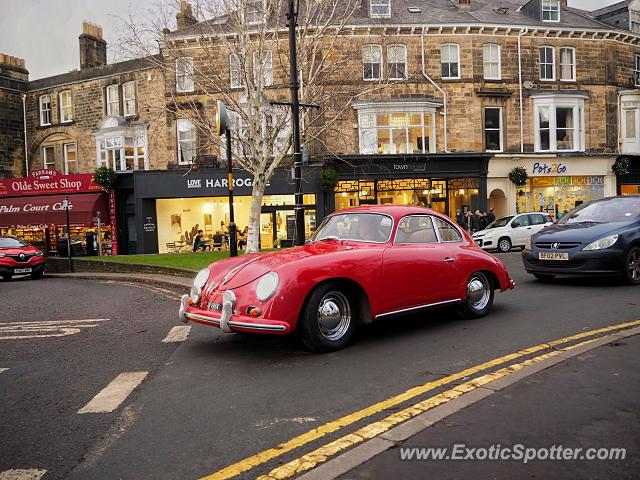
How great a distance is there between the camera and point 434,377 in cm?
448

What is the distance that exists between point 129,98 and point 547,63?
21902 mm

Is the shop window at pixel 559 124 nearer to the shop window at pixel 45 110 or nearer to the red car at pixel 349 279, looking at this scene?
the red car at pixel 349 279

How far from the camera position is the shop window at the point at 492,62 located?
86.2 ft

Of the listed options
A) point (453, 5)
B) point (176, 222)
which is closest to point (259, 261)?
point (176, 222)

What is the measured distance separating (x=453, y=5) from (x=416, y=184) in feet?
32.1

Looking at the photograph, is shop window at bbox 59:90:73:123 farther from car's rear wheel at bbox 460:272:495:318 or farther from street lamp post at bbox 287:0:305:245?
car's rear wheel at bbox 460:272:495:318

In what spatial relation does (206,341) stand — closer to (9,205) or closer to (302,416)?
(302,416)

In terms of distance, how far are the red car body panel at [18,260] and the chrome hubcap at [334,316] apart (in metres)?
16.1

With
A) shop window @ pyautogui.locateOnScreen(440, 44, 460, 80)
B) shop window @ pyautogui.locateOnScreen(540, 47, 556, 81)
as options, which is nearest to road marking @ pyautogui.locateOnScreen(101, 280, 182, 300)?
shop window @ pyautogui.locateOnScreen(440, 44, 460, 80)

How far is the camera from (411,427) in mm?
3393

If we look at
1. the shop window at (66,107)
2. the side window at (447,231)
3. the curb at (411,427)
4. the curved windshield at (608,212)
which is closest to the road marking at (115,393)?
the curb at (411,427)

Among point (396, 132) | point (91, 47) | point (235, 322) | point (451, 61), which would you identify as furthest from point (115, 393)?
point (91, 47)

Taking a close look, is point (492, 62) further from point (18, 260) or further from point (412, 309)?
point (412, 309)

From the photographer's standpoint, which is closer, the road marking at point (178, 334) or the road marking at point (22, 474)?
the road marking at point (22, 474)
